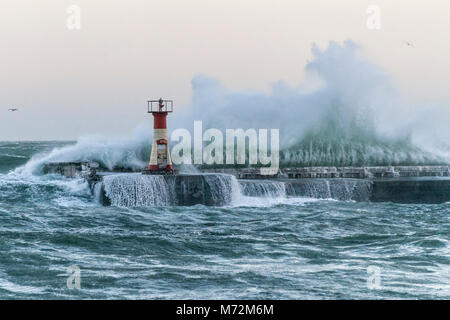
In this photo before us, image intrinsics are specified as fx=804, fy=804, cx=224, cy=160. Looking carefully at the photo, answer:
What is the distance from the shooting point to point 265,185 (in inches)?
784

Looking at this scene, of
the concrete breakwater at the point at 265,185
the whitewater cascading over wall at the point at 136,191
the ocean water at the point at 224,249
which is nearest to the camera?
the ocean water at the point at 224,249

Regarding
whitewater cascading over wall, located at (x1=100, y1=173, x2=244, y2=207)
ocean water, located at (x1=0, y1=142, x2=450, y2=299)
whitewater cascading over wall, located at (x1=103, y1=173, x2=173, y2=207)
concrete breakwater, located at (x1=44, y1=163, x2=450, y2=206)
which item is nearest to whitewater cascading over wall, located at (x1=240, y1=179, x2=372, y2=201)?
concrete breakwater, located at (x1=44, y1=163, x2=450, y2=206)

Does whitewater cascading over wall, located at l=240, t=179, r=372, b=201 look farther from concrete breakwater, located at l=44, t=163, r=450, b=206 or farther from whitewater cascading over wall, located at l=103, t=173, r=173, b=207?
whitewater cascading over wall, located at l=103, t=173, r=173, b=207

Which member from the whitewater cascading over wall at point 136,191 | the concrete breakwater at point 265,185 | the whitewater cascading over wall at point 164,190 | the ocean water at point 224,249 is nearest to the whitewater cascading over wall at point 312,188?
the concrete breakwater at point 265,185

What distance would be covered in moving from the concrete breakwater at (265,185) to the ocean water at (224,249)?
42 centimetres

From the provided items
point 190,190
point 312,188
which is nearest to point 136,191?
point 190,190

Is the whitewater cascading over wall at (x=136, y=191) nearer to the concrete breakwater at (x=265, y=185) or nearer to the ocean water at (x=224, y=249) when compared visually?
the concrete breakwater at (x=265, y=185)

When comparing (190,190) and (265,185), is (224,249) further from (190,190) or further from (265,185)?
(265,185)

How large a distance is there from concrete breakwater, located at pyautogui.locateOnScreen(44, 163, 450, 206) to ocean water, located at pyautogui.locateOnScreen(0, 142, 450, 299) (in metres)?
0.42

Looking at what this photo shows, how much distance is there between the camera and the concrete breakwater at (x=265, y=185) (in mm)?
18953

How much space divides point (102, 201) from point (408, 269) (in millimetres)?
9046

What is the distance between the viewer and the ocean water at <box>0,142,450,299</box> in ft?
33.6

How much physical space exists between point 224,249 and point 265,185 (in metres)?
7.00
